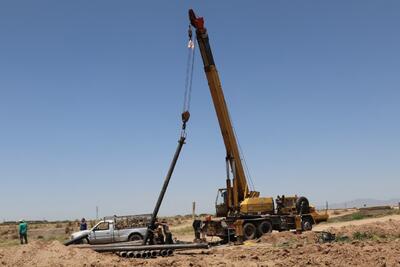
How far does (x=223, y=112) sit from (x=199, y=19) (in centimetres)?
497

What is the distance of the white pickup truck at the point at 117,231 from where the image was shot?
26000mm

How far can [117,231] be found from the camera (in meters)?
26.2

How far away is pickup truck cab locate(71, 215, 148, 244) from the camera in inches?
1024

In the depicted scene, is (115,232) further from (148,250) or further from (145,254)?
(145,254)

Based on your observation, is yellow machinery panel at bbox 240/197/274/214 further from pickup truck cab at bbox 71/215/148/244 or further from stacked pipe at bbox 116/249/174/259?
stacked pipe at bbox 116/249/174/259

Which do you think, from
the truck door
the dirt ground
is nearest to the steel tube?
the truck door

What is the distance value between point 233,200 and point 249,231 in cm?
185

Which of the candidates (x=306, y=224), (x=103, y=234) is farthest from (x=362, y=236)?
(x=103, y=234)

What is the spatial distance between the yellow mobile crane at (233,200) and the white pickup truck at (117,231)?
335 centimetres

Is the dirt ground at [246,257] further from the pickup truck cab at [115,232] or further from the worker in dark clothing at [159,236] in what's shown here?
the pickup truck cab at [115,232]

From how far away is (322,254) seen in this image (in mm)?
16016

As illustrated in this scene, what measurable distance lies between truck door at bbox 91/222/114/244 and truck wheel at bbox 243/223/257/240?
683cm

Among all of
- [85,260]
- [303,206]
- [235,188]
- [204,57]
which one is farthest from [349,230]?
[85,260]

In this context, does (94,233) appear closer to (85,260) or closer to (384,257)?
(85,260)
